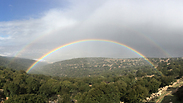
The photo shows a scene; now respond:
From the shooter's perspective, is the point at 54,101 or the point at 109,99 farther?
the point at 54,101

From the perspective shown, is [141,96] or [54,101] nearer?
[141,96]

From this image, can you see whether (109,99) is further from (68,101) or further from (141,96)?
(68,101)

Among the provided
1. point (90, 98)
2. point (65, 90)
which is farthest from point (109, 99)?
point (65, 90)

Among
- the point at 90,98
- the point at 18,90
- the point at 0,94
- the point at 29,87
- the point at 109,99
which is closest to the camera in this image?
the point at 90,98

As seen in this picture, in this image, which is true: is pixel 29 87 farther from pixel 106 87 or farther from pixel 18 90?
pixel 106 87

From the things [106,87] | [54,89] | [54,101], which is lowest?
[54,101]

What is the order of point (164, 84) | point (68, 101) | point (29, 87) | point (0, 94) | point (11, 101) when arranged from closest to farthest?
point (11, 101) < point (68, 101) < point (0, 94) < point (29, 87) < point (164, 84)

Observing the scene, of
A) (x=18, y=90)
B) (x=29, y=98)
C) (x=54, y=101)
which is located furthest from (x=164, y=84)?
(x=18, y=90)

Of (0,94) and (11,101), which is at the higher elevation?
Result: (11,101)

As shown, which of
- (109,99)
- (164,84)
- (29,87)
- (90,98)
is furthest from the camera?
(164,84)
